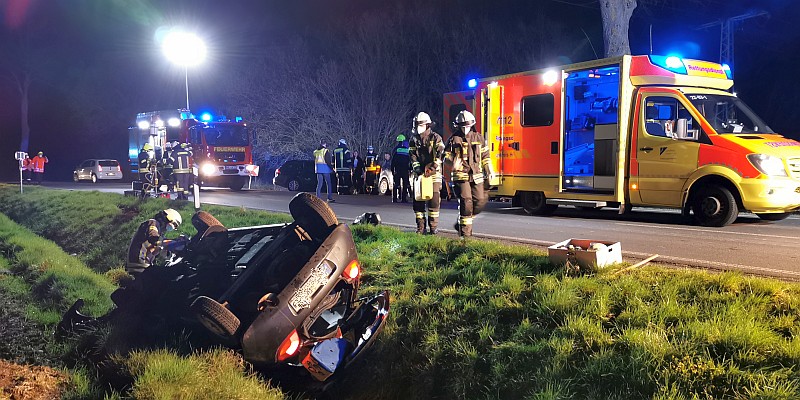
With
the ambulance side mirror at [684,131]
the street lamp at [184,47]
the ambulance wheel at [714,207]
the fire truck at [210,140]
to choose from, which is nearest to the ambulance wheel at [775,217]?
the ambulance wheel at [714,207]

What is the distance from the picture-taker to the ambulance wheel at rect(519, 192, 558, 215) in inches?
474

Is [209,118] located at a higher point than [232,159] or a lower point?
higher

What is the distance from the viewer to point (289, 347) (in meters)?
3.78

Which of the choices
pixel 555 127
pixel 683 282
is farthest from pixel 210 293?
pixel 555 127

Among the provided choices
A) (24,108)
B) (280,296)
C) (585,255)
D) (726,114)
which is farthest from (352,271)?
(24,108)

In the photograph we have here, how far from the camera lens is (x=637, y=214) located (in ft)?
39.0

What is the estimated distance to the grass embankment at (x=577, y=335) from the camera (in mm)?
3443

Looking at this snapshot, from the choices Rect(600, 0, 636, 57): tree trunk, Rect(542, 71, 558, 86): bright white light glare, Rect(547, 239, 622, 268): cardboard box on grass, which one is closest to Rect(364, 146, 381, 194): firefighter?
Rect(600, 0, 636, 57): tree trunk

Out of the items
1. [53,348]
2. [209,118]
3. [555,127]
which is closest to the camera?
[53,348]

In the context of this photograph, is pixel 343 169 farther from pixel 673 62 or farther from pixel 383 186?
pixel 673 62

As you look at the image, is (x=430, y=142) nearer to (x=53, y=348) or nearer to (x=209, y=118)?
(x=53, y=348)

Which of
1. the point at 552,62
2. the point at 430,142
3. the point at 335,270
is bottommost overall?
the point at 335,270

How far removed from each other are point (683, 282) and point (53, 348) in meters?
5.39

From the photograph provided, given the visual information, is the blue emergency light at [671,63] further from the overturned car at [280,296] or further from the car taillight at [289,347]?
the car taillight at [289,347]
